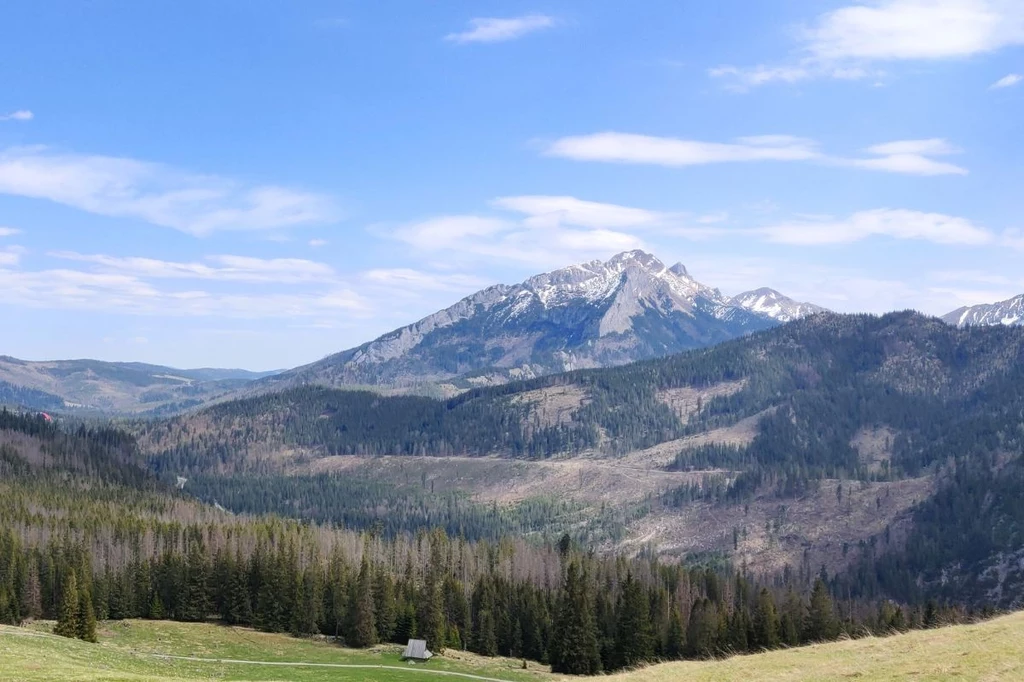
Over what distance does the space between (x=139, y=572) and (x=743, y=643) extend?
277 ft

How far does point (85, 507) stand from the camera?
191 meters

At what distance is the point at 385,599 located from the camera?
12650 cm

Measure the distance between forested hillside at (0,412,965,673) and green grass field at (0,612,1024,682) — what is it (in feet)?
20.1

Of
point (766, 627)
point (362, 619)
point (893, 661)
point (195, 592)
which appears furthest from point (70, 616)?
point (893, 661)

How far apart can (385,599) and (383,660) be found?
635 inches

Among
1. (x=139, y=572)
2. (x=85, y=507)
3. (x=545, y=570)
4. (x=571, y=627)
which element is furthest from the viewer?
(x=85, y=507)

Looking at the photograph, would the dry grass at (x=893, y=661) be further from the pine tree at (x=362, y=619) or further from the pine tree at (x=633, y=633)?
the pine tree at (x=362, y=619)

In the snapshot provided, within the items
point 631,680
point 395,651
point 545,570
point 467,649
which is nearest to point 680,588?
point 545,570

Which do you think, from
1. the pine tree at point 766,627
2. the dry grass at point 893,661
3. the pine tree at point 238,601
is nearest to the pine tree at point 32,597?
the pine tree at point 238,601

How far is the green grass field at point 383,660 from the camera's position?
41.2 m

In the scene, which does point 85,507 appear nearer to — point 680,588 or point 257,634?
point 257,634

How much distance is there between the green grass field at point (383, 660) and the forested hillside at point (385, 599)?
6.12m

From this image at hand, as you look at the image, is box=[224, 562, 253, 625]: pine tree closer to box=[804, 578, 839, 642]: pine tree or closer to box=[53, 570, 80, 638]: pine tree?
box=[53, 570, 80, 638]: pine tree

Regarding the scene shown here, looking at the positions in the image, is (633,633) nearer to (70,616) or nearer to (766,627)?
(766,627)
